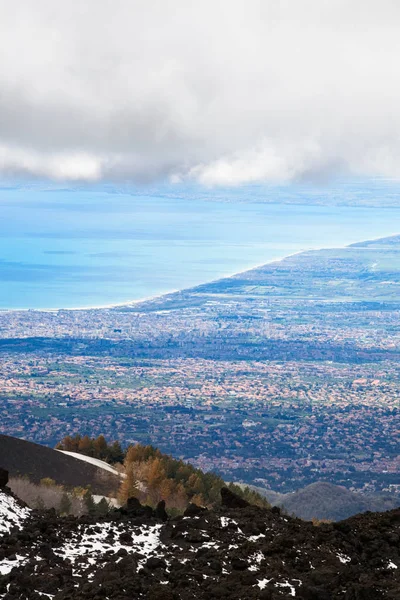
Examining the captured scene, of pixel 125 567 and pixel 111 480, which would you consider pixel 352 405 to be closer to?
pixel 111 480

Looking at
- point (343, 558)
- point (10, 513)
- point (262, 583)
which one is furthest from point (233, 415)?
point (262, 583)

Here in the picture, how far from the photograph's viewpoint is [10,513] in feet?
53.1

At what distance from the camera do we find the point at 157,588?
12891mm

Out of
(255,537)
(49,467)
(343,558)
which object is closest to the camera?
(343,558)

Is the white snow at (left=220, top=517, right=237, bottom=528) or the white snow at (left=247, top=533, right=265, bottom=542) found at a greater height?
the white snow at (left=220, top=517, right=237, bottom=528)

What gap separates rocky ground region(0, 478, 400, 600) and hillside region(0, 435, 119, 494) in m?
25.2

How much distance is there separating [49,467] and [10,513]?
2941cm

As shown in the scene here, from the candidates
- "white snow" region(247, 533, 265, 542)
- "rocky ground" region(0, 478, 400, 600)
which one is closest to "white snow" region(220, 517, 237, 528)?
"rocky ground" region(0, 478, 400, 600)

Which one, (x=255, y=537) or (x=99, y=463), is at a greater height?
(x=255, y=537)

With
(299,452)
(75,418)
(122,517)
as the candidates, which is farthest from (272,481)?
(122,517)

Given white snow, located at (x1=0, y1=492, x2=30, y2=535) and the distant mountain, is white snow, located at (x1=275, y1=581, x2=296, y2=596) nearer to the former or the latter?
white snow, located at (x1=0, y1=492, x2=30, y2=535)

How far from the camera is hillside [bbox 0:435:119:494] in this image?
42.6 metres

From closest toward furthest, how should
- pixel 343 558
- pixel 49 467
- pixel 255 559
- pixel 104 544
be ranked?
pixel 255 559 < pixel 104 544 < pixel 343 558 < pixel 49 467

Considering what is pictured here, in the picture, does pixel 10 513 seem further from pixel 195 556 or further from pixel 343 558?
pixel 343 558
